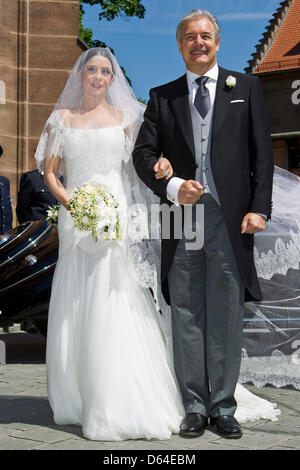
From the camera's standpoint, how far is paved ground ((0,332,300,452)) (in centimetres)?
398

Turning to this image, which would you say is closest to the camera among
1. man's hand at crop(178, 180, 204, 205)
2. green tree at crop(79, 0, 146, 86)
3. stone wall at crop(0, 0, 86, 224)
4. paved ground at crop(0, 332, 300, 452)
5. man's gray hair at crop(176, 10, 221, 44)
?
paved ground at crop(0, 332, 300, 452)

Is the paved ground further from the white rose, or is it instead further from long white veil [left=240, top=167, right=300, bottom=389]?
the white rose

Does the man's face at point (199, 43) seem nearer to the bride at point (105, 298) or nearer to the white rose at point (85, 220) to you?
the bride at point (105, 298)

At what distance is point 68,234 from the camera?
4738 mm

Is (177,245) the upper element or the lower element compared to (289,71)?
lower

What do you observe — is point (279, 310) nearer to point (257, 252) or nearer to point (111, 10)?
point (257, 252)

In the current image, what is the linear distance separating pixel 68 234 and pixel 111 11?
23.3 metres

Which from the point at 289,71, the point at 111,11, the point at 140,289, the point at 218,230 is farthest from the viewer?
the point at 289,71

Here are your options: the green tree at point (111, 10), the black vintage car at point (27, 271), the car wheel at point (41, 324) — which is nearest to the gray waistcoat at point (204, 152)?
the black vintage car at point (27, 271)

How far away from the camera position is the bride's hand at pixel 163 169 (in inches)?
167

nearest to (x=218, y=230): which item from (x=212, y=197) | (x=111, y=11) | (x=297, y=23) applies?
(x=212, y=197)

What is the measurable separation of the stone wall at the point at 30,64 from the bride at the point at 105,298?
791 centimetres

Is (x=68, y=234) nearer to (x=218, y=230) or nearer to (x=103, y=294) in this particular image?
(x=103, y=294)

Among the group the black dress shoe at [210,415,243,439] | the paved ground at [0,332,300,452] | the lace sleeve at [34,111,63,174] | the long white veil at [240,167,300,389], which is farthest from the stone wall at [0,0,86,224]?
the black dress shoe at [210,415,243,439]
